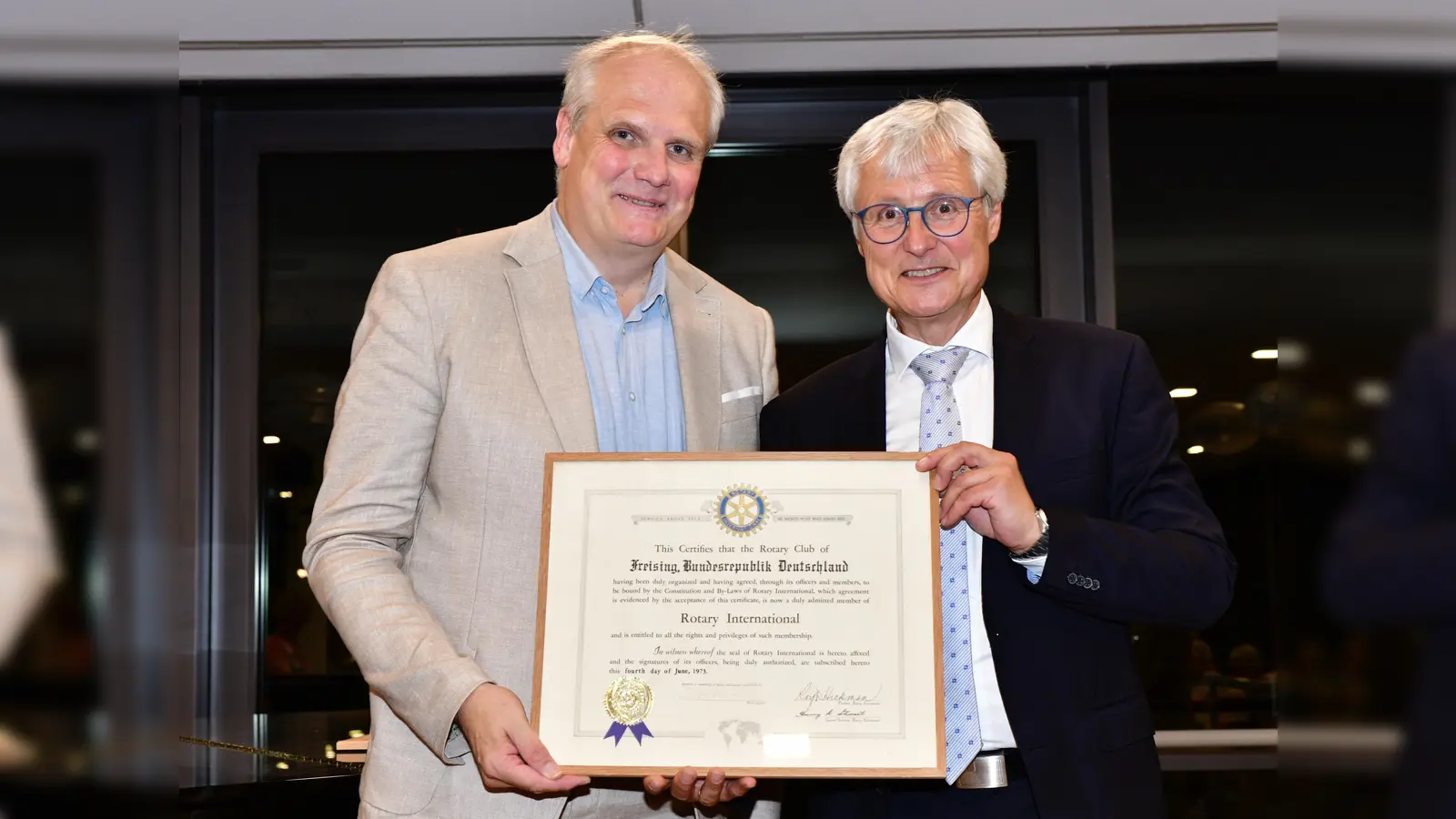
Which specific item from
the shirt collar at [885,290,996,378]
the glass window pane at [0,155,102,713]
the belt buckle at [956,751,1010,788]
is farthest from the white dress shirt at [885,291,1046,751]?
the glass window pane at [0,155,102,713]

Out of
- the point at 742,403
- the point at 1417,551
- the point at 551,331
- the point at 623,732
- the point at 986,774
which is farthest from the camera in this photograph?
the point at 742,403

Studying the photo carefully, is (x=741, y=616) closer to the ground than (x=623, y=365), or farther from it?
closer to the ground

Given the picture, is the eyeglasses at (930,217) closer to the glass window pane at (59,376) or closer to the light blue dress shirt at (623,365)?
the light blue dress shirt at (623,365)

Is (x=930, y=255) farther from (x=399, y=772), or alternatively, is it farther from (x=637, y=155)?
(x=399, y=772)

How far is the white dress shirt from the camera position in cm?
192

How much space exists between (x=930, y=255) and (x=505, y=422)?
2.49ft

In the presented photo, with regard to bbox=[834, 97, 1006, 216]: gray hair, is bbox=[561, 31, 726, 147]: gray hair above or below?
above

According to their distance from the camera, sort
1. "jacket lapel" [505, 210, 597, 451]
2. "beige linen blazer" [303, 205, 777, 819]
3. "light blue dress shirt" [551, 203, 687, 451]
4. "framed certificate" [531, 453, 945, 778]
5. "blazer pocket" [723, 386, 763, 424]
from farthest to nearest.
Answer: "blazer pocket" [723, 386, 763, 424], "light blue dress shirt" [551, 203, 687, 451], "jacket lapel" [505, 210, 597, 451], "beige linen blazer" [303, 205, 777, 819], "framed certificate" [531, 453, 945, 778]

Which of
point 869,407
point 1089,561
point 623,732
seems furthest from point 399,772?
point 1089,561

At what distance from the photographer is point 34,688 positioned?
1.97ft

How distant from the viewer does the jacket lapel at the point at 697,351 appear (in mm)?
2059

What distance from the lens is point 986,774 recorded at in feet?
6.03

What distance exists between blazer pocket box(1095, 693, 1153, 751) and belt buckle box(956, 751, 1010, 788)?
156 mm

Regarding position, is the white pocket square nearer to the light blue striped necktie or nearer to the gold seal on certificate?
the light blue striped necktie
